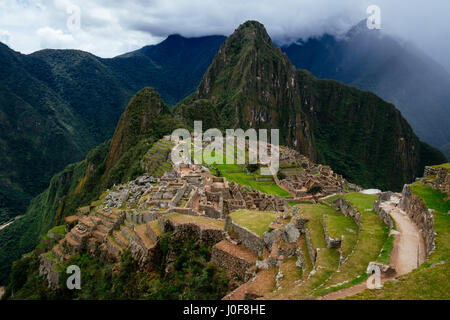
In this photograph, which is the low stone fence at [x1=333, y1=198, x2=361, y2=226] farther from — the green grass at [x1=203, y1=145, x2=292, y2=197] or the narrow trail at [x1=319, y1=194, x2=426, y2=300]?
the green grass at [x1=203, y1=145, x2=292, y2=197]

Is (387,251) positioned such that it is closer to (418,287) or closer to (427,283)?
(427,283)

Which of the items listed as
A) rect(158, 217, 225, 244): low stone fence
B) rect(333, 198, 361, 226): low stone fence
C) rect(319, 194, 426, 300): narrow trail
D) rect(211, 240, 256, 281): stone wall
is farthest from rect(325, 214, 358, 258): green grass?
rect(158, 217, 225, 244): low stone fence

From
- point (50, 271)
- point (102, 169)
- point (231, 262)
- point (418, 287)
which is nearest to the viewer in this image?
point (418, 287)

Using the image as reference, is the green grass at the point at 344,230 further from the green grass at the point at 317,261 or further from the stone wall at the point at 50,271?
the stone wall at the point at 50,271

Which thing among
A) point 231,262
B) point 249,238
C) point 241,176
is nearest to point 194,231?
point 249,238
